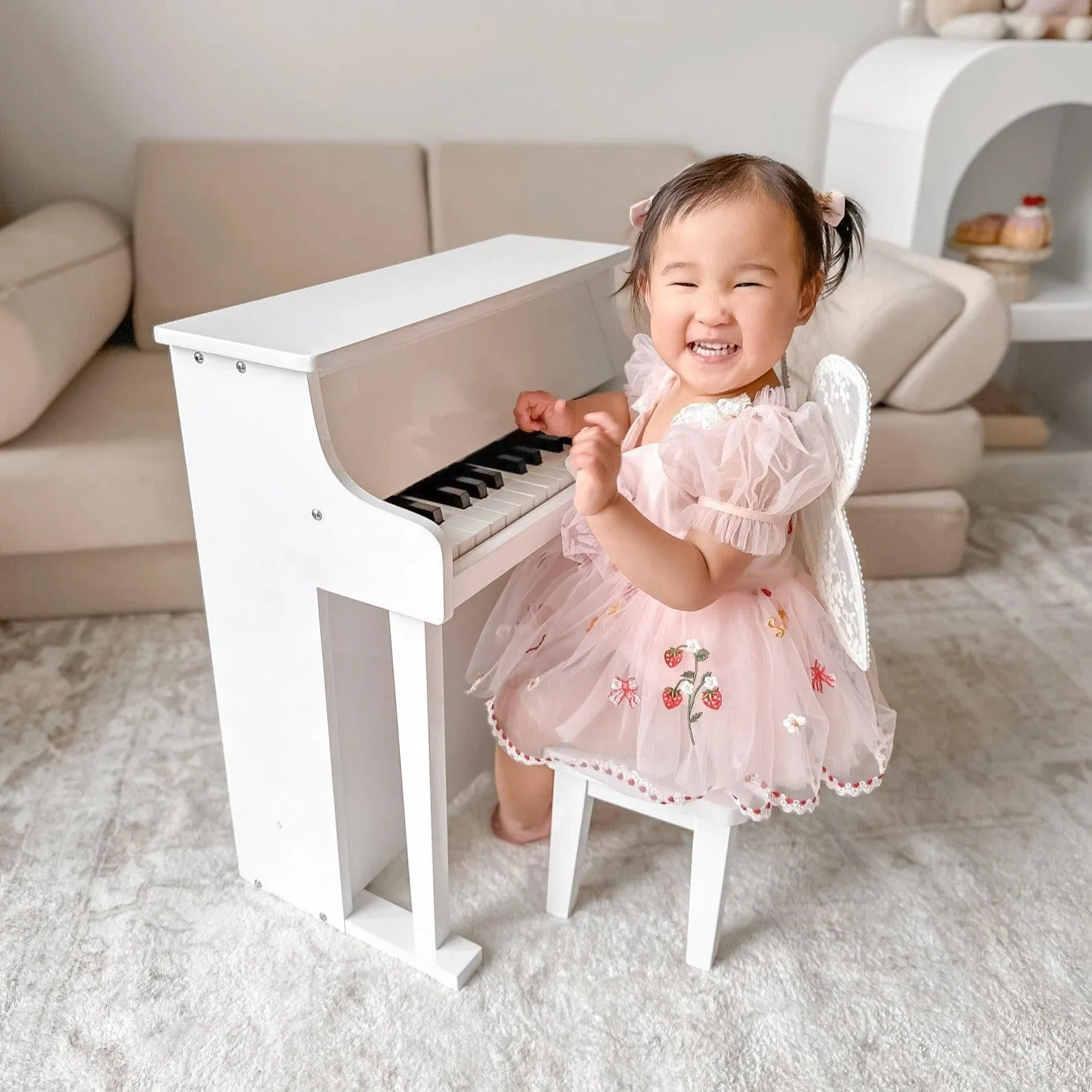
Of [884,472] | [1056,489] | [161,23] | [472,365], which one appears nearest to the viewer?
[472,365]

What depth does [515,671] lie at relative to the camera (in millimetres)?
1314

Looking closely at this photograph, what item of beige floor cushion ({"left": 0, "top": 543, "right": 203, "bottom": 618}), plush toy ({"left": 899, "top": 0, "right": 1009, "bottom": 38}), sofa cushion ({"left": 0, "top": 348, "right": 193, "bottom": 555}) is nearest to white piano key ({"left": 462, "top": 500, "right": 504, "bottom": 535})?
sofa cushion ({"left": 0, "top": 348, "right": 193, "bottom": 555})

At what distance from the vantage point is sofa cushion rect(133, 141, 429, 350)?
244cm

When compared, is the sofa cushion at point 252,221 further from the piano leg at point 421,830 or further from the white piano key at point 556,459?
the piano leg at point 421,830

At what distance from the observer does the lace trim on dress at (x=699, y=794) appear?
117 centimetres

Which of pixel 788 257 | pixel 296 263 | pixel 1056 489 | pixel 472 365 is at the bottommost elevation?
pixel 1056 489

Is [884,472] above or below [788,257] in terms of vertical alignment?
below

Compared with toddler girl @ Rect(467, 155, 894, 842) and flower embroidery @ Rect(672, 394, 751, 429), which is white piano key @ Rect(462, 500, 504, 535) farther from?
flower embroidery @ Rect(672, 394, 751, 429)

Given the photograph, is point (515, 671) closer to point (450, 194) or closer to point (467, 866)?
point (467, 866)

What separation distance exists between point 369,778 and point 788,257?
0.87m

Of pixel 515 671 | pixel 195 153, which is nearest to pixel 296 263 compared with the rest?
pixel 195 153

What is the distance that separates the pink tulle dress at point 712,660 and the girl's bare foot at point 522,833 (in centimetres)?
30

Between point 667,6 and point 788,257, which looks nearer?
point 788,257

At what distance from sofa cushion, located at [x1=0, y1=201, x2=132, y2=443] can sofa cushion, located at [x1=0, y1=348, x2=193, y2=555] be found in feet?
0.20
